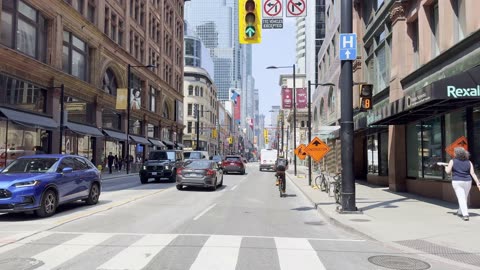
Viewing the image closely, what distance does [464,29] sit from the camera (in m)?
14.6

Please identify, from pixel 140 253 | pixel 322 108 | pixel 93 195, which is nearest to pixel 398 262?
pixel 140 253

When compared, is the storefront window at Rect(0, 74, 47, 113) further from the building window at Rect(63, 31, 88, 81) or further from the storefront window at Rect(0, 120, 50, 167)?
the building window at Rect(63, 31, 88, 81)

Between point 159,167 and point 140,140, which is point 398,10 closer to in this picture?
point 159,167

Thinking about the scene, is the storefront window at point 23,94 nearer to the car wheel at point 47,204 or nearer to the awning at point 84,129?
the awning at point 84,129

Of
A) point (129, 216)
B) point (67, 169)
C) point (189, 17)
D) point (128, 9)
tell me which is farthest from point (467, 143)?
point (189, 17)

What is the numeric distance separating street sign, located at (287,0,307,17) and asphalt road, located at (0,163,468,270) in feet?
19.3

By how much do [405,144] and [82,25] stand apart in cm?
2741

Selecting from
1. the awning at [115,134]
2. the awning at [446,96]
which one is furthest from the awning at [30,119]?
the awning at [446,96]

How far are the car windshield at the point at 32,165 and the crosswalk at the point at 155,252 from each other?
3.56 metres

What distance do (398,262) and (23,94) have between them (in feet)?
88.1

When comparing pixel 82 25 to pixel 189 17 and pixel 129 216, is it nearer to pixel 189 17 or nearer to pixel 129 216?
pixel 129 216

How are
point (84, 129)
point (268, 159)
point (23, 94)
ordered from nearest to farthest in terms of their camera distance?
point (23, 94) → point (84, 129) → point (268, 159)

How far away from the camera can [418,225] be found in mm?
10984

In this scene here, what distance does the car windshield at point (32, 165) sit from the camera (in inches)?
495
